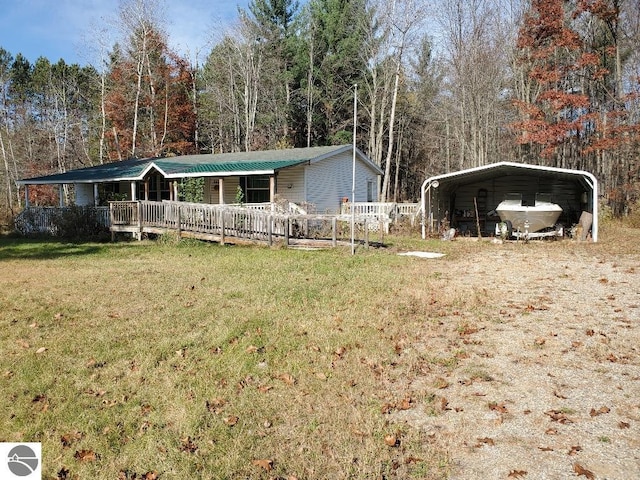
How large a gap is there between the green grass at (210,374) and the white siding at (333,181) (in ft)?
38.5

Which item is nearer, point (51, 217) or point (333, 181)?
point (51, 217)

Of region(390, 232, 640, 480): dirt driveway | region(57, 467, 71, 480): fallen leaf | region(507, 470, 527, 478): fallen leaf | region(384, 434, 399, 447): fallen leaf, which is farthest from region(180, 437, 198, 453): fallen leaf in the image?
region(507, 470, 527, 478): fallen leaf

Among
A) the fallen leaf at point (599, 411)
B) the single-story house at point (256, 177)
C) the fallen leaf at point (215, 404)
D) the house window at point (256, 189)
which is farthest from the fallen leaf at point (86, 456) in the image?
the house window at point (256, 189)

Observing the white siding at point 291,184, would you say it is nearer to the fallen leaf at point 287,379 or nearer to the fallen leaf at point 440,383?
the fallen leaf at point 287,379

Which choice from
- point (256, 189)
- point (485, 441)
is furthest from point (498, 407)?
point (256, 189)

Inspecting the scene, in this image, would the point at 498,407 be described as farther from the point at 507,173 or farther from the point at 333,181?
the point at 333,181

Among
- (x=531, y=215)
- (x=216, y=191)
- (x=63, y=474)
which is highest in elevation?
(x=216, y=191)

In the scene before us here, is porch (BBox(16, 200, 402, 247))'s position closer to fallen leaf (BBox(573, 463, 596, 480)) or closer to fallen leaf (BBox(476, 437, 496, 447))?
fallen leaf (BBox(476, 437, 496, 447))

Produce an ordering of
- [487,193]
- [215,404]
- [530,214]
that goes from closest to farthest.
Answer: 1. [215,404]
2. [530,214]
3. [487,193]

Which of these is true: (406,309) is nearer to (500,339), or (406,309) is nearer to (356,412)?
(500,339)

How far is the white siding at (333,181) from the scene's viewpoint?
20375 mm

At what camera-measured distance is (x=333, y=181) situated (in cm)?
2186

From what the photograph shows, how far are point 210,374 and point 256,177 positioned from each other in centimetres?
1683

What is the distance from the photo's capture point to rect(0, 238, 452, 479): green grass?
3162 millimetres
